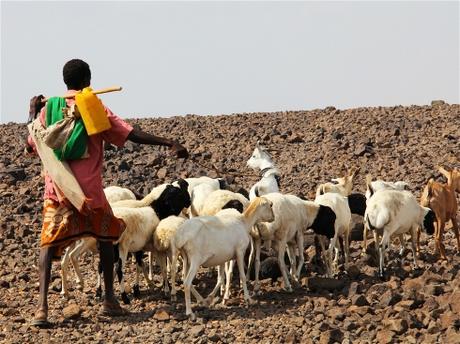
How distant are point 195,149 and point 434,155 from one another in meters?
5.69

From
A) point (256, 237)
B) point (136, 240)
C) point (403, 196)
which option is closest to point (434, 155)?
point (403, 196)

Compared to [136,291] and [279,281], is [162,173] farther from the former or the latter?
[136,291]

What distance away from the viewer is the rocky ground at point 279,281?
29.1ft

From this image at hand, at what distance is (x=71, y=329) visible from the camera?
9.06 meters

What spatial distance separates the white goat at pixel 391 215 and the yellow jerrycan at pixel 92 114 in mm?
4370

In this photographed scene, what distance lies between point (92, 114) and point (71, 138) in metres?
0.32

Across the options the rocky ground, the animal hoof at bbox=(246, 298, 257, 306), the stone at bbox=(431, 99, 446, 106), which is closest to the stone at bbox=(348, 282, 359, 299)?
the rocky ground

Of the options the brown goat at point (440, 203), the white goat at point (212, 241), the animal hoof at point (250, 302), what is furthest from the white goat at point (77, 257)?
the brown goat at point (440, 203)

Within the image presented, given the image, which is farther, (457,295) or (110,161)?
(110,161)

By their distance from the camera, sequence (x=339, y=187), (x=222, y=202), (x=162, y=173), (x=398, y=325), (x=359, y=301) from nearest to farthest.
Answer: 1. (x=398, y=325)
2. (x=359, y=301)
3. (x=222, y=202)
4. (x=339, y=187)
5. (x=162, y=173)

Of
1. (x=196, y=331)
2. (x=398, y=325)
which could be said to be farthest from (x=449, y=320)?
(x=196, y=331)

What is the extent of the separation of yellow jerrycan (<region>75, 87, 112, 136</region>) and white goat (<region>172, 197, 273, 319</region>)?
5.43ft

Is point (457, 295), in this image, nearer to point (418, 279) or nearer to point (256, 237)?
point (418, 279)

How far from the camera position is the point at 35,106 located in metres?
9.15
